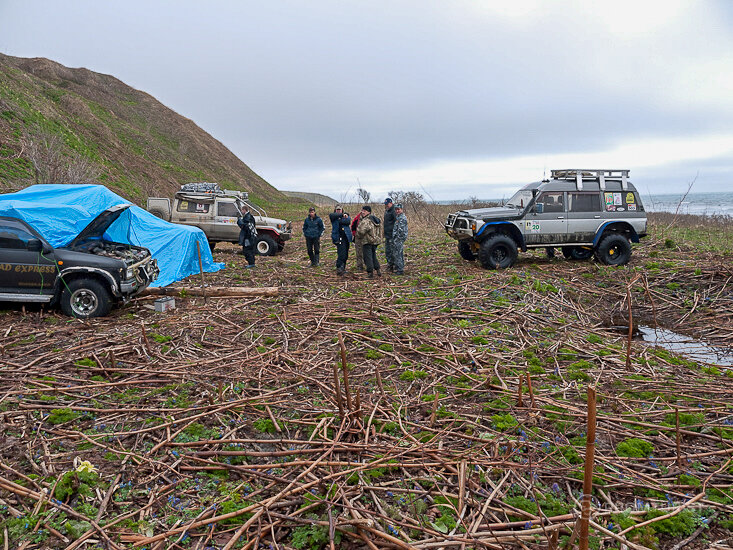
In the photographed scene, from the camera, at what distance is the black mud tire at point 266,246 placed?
15.3m

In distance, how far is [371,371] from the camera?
17.2 feet

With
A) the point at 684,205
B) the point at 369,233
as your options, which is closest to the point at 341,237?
the point at 369,233

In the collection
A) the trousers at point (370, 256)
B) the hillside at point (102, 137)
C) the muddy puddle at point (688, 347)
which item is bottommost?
the muddy puddle at point (688, 347)

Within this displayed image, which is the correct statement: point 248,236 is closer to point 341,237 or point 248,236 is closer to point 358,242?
point 341,237

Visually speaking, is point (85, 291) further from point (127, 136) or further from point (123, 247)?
point (127, 136)

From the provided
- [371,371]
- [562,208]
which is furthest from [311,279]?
[562,208]

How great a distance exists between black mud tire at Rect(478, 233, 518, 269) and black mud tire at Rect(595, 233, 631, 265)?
2.35m

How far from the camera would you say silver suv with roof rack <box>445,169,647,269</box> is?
10.8 meters

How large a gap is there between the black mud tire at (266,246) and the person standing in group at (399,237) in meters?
5.84

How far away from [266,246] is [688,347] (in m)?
12.2

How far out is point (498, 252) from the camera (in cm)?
1084

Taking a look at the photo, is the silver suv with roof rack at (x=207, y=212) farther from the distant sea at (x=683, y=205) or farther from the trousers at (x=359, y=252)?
the distant sea at (x=683, y=205)

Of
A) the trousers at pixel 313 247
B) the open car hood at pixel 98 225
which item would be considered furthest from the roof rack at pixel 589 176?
the open car hood at pixel 98 225

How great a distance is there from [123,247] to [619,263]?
11.5 m
